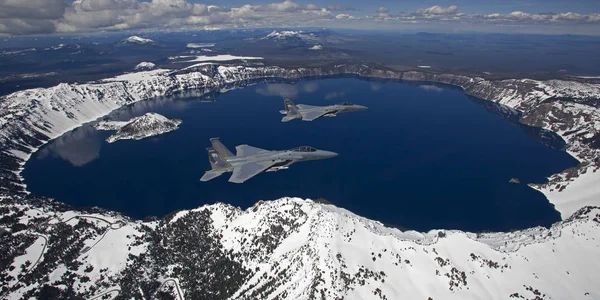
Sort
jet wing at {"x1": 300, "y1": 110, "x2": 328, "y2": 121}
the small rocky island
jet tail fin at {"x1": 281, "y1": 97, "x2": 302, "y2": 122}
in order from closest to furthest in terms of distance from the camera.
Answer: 1. jet tail fin at {"x1": 281, "y1": 97, "x2": 302, "y2": 122}
2. jet wing at {"x1": 300, "y1": 110, "x2": 328, "y2": 121}
3. the small rocky island

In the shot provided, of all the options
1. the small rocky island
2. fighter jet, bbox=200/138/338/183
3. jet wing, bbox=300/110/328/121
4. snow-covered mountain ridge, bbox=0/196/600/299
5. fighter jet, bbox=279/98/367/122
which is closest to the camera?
snow-covered mountain ridge, bbox=0/196/600/299

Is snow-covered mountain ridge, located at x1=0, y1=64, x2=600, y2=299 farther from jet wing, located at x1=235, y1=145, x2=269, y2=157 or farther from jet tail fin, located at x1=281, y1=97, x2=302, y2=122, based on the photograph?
jet tail fin, located at x1=281, y1=97, x2=302, y2=122

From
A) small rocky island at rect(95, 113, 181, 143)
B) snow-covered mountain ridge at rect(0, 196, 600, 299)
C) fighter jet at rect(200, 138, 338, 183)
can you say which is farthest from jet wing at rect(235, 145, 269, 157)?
small rocky island at rect(95, 113, 181, 143)

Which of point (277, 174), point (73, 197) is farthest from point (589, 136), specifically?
point (73, 197)

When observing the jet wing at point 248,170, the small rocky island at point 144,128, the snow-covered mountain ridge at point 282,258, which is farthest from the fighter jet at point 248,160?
the small rocky island at point 144,128

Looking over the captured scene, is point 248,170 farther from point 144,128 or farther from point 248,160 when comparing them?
point 144,128
